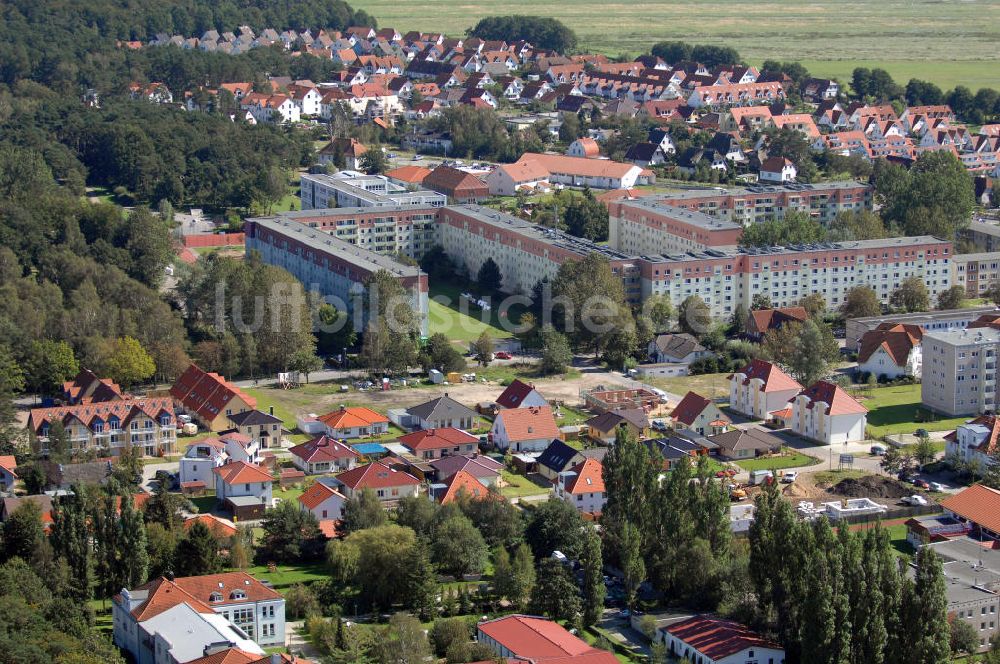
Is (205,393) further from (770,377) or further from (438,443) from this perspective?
(770,377)

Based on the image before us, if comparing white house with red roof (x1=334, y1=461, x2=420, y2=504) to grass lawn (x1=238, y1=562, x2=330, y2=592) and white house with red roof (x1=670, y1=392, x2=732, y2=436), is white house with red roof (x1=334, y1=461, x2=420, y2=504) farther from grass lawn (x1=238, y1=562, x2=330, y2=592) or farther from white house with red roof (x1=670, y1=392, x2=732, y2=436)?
white house with red roof (x1=670, y1=392, x2=732, y2=436)

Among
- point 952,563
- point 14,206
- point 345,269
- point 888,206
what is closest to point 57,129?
point 14,206

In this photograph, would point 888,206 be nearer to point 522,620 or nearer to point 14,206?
point 14,206

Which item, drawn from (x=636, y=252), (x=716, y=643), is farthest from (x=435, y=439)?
(x=636, y=252)

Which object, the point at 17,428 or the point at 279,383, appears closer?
the point at 17,428

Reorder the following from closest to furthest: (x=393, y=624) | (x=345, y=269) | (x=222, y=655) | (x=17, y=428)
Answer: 1. (x=222, y=655)
2. (x=393, y=624)
3. (x=17, y=428)
4. (x=345, y=269)
